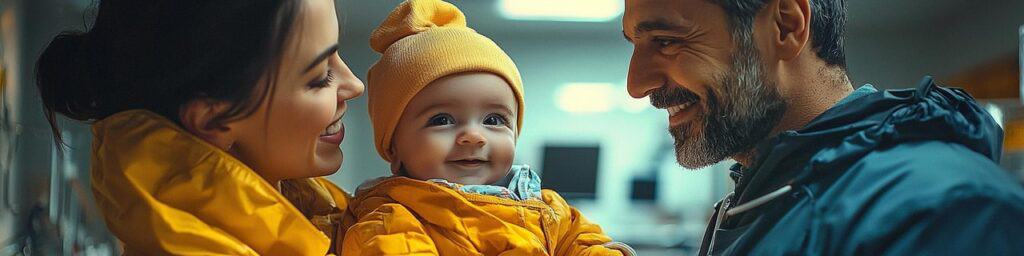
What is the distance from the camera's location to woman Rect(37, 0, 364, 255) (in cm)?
91

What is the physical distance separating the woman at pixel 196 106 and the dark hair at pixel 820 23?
20.2 inches

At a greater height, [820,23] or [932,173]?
[820,23]

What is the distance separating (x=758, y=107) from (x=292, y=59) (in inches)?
23.5

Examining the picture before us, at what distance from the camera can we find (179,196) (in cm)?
91

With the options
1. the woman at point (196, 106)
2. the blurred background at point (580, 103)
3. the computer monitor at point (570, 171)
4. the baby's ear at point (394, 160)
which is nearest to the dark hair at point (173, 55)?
the woman at point (196, 106)

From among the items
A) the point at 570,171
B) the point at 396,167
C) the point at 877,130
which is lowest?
the point at 570,171

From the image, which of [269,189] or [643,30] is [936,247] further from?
[269,189]

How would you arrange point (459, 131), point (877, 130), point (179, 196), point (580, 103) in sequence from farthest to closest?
point (580, 103) < point (459, 131) < point (877, 130) < point (179, 196)

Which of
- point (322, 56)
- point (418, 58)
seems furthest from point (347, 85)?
point (418, 58)

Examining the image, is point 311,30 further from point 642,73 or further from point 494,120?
point 642,73

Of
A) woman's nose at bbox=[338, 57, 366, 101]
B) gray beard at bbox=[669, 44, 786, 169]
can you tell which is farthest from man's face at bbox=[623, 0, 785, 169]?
woman's nose at bbox=[338, 57, 366, 101]

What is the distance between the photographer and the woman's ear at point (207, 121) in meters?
0.94

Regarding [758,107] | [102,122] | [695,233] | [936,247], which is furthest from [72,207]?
[695,233]

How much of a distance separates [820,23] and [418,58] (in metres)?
0.51
